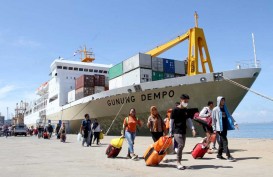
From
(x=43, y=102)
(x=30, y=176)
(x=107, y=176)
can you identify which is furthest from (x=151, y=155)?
(x=43, y=102)

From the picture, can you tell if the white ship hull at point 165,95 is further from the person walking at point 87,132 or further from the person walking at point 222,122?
the person walking at point 222,122

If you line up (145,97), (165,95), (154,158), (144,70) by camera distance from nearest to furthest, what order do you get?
(154,158), (165,95), (145,97), (144,70)

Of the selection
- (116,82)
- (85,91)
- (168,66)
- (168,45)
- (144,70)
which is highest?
(168,45)

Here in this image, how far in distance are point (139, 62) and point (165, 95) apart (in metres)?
3.46

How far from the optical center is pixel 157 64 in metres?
23.5

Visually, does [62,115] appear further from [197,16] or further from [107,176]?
[107,176]

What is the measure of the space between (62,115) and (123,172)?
31197mm

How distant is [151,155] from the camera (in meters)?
7.13

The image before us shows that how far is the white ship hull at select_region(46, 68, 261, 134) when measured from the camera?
19.0 m

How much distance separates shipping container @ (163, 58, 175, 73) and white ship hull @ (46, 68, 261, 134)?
339 centimetres

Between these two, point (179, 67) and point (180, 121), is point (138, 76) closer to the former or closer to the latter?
point (179, 67)

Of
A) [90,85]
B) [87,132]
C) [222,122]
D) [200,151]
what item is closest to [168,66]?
[90,85]

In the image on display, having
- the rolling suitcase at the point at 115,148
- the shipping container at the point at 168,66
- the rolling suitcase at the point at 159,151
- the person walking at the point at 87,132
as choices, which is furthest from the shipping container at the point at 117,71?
the rolling suitcase at the point at 159,151

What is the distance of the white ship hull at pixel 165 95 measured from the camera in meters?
19.0
